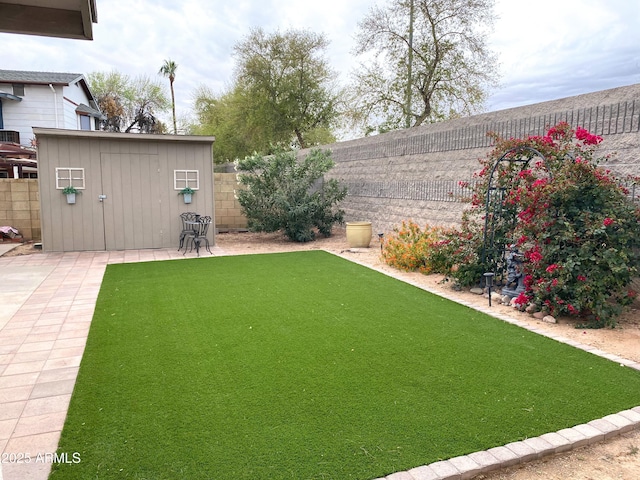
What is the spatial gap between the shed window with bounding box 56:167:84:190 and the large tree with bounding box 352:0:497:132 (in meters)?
9.72

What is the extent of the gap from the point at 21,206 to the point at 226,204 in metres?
4.32

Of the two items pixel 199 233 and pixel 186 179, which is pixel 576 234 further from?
pixel 186 179

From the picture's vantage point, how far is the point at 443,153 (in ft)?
23.8

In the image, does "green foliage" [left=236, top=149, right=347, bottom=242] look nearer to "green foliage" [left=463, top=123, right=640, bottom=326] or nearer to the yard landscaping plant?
the yard landscaping plant

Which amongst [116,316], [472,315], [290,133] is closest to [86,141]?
[116,316]

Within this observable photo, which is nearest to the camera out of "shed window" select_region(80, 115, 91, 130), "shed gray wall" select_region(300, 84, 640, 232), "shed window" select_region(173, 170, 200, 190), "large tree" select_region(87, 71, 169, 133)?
"shed gray wall" select_region(300, 84, 640, 232)

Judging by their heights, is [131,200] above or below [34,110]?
below

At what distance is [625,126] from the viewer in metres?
4.43

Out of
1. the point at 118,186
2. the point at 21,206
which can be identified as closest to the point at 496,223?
the point at 118,186

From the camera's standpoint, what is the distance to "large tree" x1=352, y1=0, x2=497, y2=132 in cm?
1392

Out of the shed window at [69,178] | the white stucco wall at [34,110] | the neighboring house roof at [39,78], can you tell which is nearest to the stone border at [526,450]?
the shed window at [69,178]

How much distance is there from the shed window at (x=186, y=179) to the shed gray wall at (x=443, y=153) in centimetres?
364

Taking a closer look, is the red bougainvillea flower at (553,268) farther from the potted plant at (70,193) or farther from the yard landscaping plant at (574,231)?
the potted plant at (70,193)

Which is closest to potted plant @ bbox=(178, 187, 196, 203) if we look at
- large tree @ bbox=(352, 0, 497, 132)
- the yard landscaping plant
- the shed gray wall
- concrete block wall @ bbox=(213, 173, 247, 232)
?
concrete block wall @ bbox=(213, 173, 247, 232)
